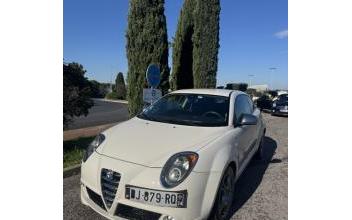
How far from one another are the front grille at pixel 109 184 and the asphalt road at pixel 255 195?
0.60m

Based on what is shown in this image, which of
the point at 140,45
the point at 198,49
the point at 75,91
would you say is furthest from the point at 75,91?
the point at 198,49

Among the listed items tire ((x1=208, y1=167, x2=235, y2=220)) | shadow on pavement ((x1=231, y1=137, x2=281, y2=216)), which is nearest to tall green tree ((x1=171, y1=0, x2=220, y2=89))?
shadow on pavement ((x1=231, y1=137, x2=281, y2=216))

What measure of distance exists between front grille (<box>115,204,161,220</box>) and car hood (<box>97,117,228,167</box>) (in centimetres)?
42

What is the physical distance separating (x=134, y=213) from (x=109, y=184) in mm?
369

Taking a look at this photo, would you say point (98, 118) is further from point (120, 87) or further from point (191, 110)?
Result: point (120, 87)

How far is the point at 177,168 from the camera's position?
2885mm

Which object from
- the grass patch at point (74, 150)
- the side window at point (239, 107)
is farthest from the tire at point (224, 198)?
the grass patch at point (74, 150)

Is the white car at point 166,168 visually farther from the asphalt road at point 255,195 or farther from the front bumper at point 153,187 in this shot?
the asphalt road at point 255,195

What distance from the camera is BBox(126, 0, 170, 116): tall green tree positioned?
847cm

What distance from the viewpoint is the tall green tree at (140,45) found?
8.47 m

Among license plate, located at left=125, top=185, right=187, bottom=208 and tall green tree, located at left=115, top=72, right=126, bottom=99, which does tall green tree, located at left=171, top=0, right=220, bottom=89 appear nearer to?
license plate, located at left=125, top=185, right=187, bottom=208

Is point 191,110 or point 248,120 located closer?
point 248,120
